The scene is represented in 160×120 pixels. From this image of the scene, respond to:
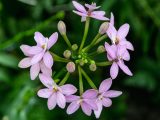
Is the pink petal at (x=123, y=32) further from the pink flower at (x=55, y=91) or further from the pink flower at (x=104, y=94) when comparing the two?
the pink flower at (x=55, y=91)

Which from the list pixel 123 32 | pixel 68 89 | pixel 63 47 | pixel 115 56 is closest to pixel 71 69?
pixel 68 89

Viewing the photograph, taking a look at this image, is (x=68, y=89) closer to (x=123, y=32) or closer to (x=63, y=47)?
(x=123, y=32)

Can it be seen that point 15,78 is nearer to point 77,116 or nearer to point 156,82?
point 77,116

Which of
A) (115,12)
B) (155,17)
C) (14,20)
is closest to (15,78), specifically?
(14,20)

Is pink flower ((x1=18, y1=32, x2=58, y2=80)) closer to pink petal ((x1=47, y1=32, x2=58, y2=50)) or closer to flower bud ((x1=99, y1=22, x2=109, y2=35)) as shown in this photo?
pink petal ((x1=47, y1=32, x2=58, y2=50))

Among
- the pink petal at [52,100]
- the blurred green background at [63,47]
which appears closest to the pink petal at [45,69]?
the pink petal at [52,100]

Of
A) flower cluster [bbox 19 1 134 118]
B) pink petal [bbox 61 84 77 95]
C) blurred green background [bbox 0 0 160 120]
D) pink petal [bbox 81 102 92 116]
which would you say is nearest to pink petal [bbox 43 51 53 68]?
flower cluster [bbox 19 1 134 118]
